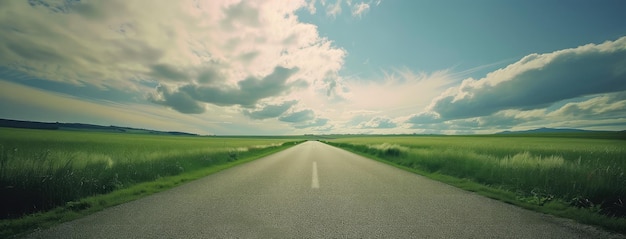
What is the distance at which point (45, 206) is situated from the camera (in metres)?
6.06

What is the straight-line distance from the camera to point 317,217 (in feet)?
16.9

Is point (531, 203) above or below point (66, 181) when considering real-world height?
below

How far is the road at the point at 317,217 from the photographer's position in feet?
13.9

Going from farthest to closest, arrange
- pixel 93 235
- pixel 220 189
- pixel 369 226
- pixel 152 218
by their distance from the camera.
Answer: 1. pixel 220 189
2. pixel 152 218
3. pixel 369 226
4. pixel 93 235

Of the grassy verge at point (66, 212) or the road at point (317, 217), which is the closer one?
the road at point (317, 217)

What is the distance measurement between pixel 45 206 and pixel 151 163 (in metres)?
6.08

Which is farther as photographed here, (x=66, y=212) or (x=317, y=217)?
(x=66, y=212)

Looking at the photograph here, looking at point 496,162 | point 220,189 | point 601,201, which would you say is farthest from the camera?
point 496,162

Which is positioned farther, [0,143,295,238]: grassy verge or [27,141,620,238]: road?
[0,143,295,238]: grassy verge

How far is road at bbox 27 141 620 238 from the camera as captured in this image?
424 centimetres

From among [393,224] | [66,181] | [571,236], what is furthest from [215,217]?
[571,236]

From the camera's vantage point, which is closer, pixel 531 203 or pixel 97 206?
pixel 97 206

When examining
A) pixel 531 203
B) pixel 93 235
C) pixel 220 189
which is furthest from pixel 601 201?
pixel 93 235

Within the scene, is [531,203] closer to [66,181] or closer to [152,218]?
[152,218]
